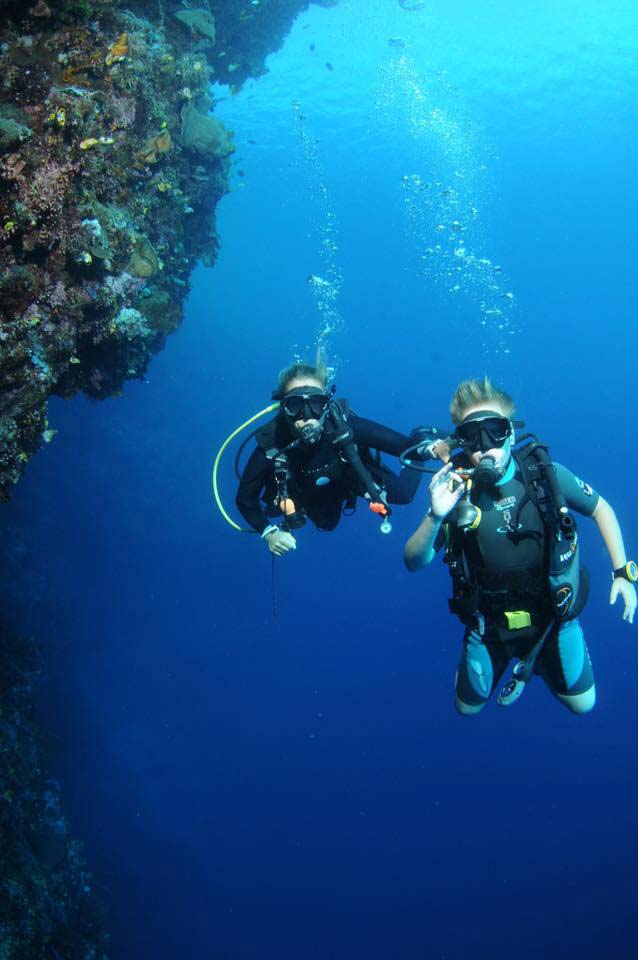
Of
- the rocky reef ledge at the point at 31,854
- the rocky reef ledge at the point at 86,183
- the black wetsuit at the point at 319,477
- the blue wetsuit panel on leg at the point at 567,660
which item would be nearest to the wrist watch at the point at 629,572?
the blue wetsuit panel on leg at the point at 567,660

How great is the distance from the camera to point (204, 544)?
30594mm

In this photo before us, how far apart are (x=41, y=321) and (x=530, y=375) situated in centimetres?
6908

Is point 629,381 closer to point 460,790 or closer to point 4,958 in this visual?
point 460,790

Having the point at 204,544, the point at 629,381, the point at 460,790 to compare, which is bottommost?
the point at 460,790

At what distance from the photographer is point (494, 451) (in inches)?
155

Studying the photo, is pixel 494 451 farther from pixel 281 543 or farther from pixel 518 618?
pixel 281 543

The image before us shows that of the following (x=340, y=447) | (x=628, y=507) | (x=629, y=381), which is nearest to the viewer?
(x=340, y=447)

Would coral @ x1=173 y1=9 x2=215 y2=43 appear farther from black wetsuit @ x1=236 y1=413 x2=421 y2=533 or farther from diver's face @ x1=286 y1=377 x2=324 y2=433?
black wetsuit @ x1=236 y1=413 x2=421 y2=533

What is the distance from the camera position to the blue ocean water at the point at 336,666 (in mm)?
20234

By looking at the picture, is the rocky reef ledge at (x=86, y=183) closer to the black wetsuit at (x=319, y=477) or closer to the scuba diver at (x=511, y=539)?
the black wetsuit at (x=319, y=477)

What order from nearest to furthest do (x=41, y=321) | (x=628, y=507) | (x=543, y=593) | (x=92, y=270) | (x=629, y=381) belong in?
(x=543, y=593) < (x=41, y=321) < (x=92, y=270) < (x=628, y=507) < (x=629, y=381)

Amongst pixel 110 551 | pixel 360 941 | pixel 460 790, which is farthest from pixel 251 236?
pixel 360 941

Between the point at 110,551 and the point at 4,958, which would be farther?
the point at 110,551

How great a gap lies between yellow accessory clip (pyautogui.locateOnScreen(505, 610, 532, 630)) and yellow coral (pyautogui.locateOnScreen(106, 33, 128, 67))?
8052mm
